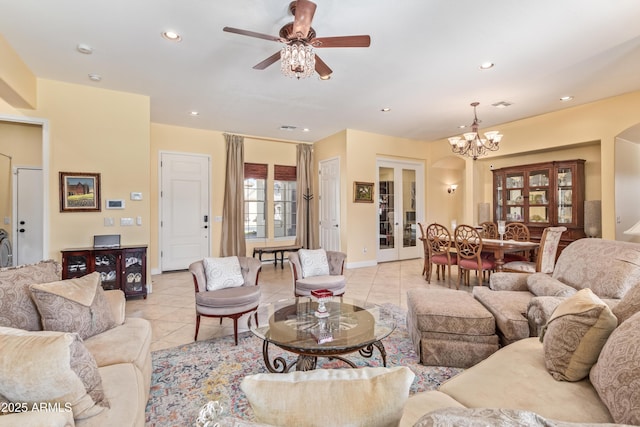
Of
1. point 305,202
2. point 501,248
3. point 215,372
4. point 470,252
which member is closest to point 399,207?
point 305,202

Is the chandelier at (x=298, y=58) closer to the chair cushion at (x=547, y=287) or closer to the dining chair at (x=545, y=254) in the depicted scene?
the chair cushion at (x=547, y=287)

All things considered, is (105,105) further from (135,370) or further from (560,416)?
(560,416)

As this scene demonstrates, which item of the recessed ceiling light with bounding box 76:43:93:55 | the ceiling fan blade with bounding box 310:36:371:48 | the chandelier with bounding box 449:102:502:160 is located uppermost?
the recessed ceiling light with bounding box 76:43:93:55

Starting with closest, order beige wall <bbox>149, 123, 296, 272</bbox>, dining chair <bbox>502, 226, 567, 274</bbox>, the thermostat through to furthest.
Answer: dining chair <bbox>502, 226, 567, 274</bbox> → the thermostat → beige wall <bbox>149, 123, 296, 272</bbox>

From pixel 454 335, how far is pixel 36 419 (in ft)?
7.73

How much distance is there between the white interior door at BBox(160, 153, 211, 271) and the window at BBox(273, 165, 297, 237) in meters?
1.53

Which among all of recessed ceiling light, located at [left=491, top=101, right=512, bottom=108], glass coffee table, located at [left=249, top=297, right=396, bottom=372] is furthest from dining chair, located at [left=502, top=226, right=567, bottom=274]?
glass coffee table, located at [left=249, top=297, right=396, bottom=372]

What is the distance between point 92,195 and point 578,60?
20.5 feet

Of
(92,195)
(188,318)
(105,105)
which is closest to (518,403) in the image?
(188,318)

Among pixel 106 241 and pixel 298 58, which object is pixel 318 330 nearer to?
pixel 298 58

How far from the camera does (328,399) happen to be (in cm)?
69

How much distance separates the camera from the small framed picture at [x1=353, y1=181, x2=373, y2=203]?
6297 millimetres

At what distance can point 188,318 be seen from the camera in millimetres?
3416

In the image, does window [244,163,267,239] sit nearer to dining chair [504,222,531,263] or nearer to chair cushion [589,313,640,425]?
dining chair [504,222,531,263]
